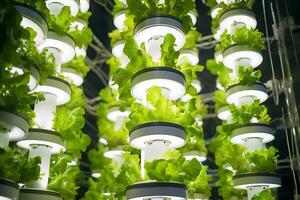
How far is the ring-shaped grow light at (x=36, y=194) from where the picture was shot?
319cm

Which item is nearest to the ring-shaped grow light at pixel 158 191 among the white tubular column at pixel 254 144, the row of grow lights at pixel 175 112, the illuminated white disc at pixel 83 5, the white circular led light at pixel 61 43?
the row of grow lights at pixel 175 112

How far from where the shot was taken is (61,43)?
391 centimetres

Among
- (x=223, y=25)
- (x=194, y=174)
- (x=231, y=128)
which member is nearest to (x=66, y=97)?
(x=194, y=174)

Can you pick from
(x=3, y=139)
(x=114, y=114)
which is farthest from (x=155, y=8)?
(x=114, y=114)

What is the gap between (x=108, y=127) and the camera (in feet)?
18.5

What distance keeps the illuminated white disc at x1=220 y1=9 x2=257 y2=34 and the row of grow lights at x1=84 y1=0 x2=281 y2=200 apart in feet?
0.04

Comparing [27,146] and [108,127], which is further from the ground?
[108,127]

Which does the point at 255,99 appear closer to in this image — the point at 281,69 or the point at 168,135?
the point at 281,69

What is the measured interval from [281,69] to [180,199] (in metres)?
2.69

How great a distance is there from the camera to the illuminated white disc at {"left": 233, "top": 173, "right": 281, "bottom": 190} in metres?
3.92

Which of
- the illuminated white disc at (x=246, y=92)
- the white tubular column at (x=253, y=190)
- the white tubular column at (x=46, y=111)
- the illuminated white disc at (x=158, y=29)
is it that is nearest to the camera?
the illuminated white disc at (x=158, y=29)

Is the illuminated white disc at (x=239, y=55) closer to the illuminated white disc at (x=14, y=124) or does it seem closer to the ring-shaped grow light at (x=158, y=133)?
the ring-shaped grow light at (x=158, y=133)

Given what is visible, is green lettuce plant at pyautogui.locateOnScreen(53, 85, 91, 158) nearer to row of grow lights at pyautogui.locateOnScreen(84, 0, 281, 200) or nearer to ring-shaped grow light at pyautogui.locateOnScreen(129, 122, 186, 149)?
row of grow lights at pyautogui.locateOnScreen(84, 0, 281, 200)

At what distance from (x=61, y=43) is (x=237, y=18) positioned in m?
2.12
